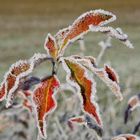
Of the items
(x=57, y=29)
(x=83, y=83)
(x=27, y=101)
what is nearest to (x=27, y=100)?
(x=27, y=101)

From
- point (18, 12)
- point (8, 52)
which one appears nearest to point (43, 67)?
point (8, 52)

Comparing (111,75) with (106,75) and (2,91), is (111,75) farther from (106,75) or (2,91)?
(2,91)

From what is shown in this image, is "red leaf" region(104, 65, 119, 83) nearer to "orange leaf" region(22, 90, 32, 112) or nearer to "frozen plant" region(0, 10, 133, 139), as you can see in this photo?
"frozen plant" region(0, 10, 133, 139)

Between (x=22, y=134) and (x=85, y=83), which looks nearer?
(x=85, y=83)

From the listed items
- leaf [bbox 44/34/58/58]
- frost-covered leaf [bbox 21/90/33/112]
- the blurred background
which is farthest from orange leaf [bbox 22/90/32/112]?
the blurred background

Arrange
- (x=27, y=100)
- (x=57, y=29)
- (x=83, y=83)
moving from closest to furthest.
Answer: (x=83, y=83) < (x=27, y=100) < (x=57, y=29)

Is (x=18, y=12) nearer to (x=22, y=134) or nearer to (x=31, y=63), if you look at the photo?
(x=22, y=134)
